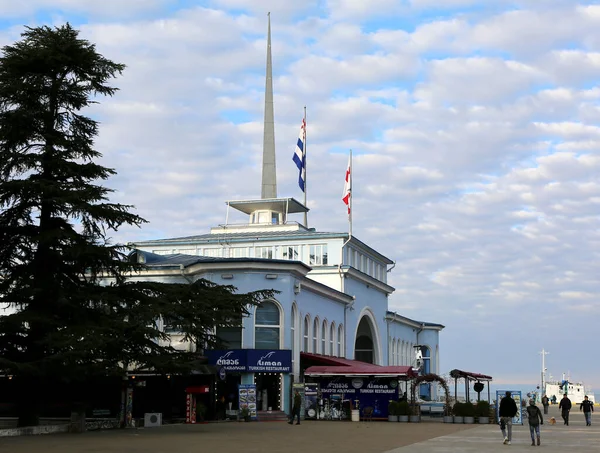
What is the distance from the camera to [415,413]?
43219mm

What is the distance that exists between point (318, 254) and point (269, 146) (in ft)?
39.2

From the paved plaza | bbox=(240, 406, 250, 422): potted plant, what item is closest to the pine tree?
the paved plaza

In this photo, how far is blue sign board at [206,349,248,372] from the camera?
135 feet

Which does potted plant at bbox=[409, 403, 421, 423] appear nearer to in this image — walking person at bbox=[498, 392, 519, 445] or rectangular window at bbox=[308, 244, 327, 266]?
rectangular window at bbox=[308, 244, 327, 266]

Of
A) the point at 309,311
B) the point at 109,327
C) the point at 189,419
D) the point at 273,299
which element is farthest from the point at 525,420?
the point at 109,327

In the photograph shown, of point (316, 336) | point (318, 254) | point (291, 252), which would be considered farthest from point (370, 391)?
point (291, 252)

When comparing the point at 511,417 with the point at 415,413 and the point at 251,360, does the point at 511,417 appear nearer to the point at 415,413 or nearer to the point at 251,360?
the point at 415,413

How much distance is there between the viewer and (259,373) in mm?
42188

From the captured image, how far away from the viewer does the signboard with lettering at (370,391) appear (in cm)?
4384

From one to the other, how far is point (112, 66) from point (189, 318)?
35.3 ft

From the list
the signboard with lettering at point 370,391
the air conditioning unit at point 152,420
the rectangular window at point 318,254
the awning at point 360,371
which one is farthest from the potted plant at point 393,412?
the rectangular window at point 318,254

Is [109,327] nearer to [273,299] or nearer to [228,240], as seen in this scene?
[273,299]

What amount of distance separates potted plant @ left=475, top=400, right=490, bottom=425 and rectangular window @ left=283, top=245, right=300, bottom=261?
57.8 ft

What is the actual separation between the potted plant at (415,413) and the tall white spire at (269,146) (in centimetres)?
2357
